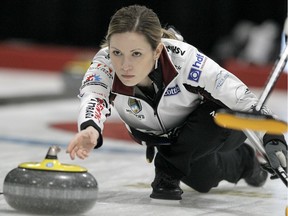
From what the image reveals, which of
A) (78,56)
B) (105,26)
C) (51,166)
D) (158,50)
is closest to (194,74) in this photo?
(158,50)

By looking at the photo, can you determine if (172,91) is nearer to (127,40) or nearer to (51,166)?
(127,40)

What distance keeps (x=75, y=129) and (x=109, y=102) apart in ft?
8.31

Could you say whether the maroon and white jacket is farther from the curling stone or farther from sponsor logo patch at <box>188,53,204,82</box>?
the curling stone

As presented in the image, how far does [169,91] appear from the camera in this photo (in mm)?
2893

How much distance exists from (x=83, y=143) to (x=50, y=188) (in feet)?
0.61

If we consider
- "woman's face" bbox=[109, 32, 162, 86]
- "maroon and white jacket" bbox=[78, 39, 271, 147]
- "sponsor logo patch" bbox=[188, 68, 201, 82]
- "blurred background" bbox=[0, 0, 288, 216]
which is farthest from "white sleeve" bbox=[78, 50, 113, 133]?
"blurred background" bbox=[0, 0, 288, 216]

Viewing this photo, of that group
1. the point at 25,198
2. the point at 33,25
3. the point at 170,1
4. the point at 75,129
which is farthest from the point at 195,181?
the point at 33,25

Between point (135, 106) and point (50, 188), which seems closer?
point (50, 188)

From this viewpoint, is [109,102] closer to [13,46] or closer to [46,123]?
[46,123]

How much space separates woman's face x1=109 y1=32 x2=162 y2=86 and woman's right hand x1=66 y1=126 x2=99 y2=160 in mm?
241

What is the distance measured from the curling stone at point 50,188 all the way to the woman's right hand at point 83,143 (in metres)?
0.06

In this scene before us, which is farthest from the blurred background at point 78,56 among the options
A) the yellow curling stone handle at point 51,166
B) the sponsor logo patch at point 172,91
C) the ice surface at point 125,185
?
the yellow curling stone handle at point 51,166

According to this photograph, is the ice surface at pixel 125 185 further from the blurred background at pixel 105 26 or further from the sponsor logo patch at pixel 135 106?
the blurred background at pixel 105 26

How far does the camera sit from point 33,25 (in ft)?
39.3
